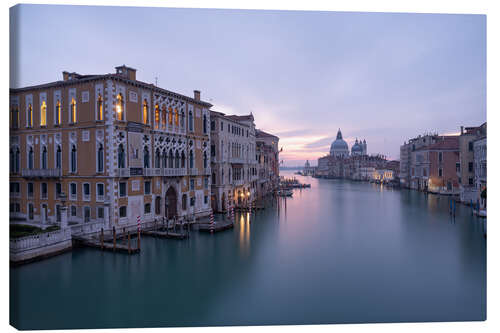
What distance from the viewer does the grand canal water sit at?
700 centimetres

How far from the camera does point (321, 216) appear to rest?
22406 mm

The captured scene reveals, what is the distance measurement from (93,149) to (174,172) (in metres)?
3.83

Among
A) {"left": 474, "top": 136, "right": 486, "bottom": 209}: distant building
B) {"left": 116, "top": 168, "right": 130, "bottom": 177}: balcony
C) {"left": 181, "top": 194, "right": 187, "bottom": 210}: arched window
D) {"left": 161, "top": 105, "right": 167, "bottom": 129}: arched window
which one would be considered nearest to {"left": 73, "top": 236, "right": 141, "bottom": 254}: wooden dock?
{"left": 116, "top": 168, "right": 130, "bottom": 177}: balcony

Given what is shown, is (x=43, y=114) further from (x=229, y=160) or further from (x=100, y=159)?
(x=229, y=160)

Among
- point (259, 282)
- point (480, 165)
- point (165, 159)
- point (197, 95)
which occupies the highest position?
point (197, 95)

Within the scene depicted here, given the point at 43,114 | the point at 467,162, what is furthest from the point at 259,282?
the point at 467,162

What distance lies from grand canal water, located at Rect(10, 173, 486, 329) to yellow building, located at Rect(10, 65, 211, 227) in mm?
2275

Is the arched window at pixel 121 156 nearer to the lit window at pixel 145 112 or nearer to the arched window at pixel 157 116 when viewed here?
the lit window at pixel 145 112

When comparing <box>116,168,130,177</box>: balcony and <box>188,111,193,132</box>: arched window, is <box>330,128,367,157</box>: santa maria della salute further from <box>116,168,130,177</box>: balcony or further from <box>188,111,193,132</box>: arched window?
<box>116,168,130,177</box>: balcony

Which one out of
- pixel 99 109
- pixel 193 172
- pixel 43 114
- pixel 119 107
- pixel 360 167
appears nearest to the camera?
pixel 99 109

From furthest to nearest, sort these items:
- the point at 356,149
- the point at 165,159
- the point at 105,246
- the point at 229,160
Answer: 1. the point at 356,149
2. the point at 229,160
3. the point at 165,159
4. the point at 105,246

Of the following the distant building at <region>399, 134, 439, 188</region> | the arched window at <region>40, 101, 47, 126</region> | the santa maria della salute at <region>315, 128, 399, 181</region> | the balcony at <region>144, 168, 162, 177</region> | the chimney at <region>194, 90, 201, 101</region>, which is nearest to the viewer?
the arched window at <region>40, 101, 47, 126</region>

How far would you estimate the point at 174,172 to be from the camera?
15.7 metres

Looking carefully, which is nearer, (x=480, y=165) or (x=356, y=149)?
(x=480, y=165)
